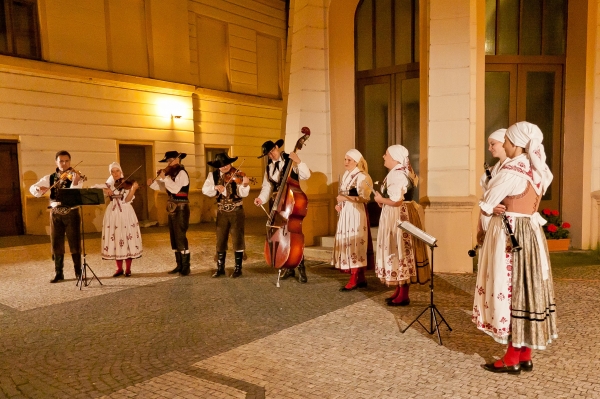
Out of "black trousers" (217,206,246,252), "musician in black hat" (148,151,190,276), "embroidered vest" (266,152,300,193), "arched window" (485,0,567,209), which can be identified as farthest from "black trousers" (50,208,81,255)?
"arched window" (485,0,567,209)

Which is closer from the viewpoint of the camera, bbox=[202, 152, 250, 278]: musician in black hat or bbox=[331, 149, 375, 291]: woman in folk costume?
bbox=[331, 149, 375, 291]: woman in folk costume

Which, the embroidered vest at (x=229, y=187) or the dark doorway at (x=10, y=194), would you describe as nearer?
the embroidered vest at (x=229, y=187)

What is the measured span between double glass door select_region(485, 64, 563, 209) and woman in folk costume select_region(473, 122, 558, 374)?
5.46 meters

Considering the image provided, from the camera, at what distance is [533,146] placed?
10.6ft

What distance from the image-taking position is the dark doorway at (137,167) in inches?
543

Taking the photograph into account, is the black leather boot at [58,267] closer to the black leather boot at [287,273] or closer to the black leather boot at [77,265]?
the black leather boot at [77,265]

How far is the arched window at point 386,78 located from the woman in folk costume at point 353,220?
2.93 m

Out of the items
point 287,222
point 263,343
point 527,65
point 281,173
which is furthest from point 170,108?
point 263,343

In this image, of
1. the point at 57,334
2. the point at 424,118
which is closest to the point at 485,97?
the point at 424,118

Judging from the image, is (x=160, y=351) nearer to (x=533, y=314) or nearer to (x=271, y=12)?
(x=533, y=314)

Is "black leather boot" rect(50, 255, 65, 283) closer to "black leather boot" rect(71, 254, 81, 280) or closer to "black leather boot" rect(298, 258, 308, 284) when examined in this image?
"black leather boot" rect(71, 254, 81, 280)

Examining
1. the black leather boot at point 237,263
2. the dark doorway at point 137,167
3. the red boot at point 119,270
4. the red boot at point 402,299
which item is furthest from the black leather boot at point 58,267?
the dark doorway at point 137,167

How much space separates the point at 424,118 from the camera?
7.33m

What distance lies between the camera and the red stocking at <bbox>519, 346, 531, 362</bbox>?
3.47 metres
